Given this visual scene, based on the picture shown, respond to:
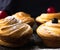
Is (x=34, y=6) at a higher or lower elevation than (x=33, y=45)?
higher

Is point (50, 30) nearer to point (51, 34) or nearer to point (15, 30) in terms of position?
point (51, 34)

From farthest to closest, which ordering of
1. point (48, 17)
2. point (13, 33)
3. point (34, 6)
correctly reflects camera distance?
point (34, 6)
point (48, 17)
point (13, 33)

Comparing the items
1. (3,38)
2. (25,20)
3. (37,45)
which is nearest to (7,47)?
(3,38)

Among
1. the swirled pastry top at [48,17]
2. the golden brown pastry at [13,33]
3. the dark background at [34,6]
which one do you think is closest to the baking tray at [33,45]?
the golden brown pastry at [13,33]

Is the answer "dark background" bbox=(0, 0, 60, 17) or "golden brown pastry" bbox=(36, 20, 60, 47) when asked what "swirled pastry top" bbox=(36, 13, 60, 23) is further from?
"dark background" bbox=(0, 0, 60, 17)

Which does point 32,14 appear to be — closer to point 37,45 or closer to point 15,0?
point 15,0

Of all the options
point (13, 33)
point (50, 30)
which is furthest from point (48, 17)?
point (13, 33)
